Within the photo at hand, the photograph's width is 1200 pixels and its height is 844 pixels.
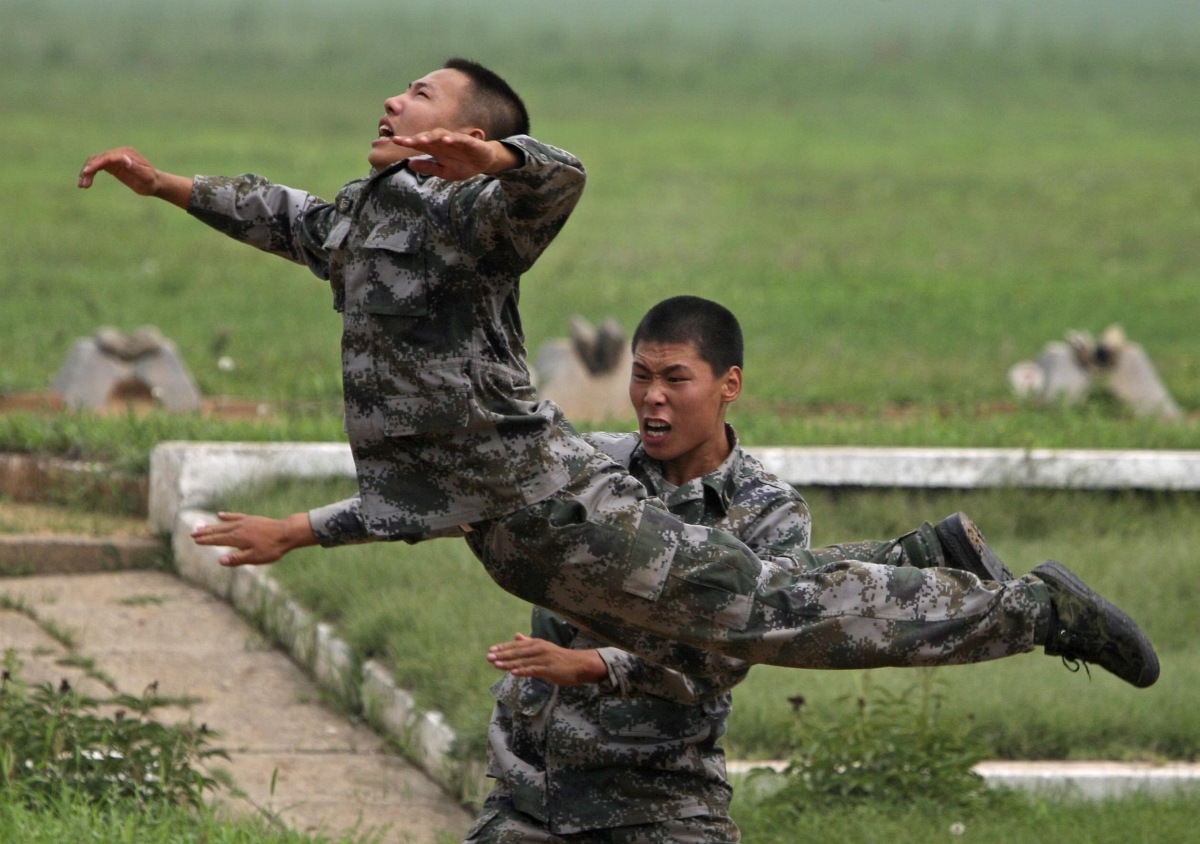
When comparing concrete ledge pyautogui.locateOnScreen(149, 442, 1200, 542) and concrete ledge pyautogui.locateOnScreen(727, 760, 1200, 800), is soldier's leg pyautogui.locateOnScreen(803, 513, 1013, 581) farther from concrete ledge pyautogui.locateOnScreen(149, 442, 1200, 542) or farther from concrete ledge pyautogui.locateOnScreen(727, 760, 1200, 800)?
concrete ledge pyautogui.locateOnScreen(149, 442, 1200, 542)

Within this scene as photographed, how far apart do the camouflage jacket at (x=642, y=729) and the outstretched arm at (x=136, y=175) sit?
1.26m

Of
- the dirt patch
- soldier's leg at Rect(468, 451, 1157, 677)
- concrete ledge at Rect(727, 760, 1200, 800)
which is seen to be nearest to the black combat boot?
soldier's leg at Rect(468, 451, 1157, 677)

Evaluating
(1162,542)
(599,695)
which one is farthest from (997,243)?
(599,695)

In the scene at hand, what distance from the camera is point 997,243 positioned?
20109 mm

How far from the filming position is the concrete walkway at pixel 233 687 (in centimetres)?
558

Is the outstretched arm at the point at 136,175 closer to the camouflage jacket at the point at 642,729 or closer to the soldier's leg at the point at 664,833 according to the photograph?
the camouflage jacket at the point at 642,729

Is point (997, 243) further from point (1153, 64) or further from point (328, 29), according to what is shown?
point (328, 29)

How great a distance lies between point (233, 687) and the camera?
257 inches

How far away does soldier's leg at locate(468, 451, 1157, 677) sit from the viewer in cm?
370

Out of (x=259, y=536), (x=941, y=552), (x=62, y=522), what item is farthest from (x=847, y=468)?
(x=259, y=536)

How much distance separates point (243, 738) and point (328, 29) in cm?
4103

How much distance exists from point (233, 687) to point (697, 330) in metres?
3.00

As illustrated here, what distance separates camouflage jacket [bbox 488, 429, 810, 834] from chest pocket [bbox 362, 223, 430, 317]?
77 cm

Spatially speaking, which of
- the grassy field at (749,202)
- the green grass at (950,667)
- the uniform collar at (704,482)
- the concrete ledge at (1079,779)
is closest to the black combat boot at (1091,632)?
the uniform collar at (704,482)
